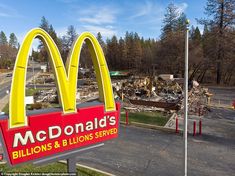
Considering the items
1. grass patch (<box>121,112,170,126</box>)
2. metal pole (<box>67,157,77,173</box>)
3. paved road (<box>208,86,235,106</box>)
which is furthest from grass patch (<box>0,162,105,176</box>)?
paved road (<box>208,86,235,106</box>)

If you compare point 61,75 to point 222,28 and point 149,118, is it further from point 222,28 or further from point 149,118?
point 222,28

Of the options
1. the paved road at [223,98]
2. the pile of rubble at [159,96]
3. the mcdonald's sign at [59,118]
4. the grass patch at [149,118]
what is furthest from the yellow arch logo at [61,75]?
the paved road at [223,98]

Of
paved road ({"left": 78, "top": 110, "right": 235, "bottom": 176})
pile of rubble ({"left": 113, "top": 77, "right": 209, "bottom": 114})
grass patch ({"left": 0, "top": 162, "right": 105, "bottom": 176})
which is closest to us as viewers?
grass patch ({"left": 0, "top": 162, "right": 105, "bottom": 176})

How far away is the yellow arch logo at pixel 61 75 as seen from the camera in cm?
523

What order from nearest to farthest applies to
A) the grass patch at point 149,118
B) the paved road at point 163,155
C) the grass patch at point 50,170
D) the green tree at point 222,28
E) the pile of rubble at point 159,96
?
the grass patch at point 50,170 → the paved road at point 163,155 → the grass patch at point 149,118 → the pile of rubble at point 159,96 → the green tree at point 222,28

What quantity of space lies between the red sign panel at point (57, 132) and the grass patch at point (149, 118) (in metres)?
10.0

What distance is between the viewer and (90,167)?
996 centimetres

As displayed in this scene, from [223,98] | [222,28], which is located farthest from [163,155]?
[222,28]

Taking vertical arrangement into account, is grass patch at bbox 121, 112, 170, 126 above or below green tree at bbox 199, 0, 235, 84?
below

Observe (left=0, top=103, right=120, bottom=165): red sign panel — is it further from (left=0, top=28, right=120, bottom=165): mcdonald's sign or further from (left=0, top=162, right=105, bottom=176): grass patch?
(left=0, top=162, right=105, bottom=176): grass patch

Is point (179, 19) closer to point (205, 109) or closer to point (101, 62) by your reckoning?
point (205, 109)

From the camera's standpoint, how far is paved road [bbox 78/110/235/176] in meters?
9.58

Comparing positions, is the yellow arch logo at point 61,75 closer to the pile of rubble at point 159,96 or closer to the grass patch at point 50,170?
the grass patch at point 50,170

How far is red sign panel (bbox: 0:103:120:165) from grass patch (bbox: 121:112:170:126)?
10032 millimetres
